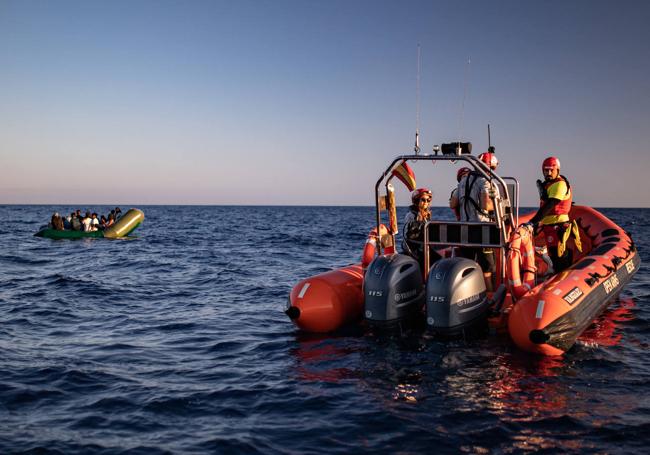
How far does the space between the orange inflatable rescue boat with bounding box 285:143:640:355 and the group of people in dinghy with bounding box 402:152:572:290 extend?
0.54 feet

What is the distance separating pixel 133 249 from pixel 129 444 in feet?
61.3

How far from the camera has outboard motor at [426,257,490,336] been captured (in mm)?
6363

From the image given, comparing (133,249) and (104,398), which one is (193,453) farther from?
(133,249)

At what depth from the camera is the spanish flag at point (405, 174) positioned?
25.2 ft

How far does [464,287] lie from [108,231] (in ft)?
73.6

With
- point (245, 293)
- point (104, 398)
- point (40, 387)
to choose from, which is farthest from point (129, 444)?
point (245, 293)

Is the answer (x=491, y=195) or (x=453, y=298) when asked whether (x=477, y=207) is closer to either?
(x=491, y=195)

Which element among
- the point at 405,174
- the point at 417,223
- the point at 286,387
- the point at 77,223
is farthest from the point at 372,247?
the point at 77,223

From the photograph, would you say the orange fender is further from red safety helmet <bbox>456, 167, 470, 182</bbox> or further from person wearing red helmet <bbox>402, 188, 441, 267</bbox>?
red safety helmet <bbox>456, 167, 470, 182</bbox>

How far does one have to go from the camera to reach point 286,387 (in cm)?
571

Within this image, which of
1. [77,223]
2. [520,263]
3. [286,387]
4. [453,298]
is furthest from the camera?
[77,223]

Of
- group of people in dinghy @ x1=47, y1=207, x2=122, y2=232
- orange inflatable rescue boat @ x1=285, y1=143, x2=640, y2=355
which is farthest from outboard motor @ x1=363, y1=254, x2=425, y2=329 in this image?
group of people in dinghy @ x1=47, y1=207, x2=122, y2=232

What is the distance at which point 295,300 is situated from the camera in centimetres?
743

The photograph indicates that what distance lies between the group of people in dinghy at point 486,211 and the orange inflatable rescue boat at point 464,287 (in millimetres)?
166
